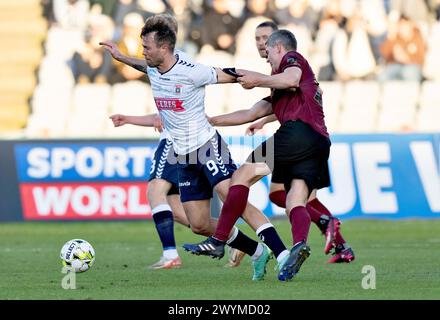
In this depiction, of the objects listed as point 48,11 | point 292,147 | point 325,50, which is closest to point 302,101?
point 292,147

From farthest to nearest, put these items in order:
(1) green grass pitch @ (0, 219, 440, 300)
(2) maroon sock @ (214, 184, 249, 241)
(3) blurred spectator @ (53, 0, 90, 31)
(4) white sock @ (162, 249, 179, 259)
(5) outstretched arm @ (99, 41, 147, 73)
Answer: (3) blurred spectator @ (53, 0, 90, 31) → (4) white sock @ (162, 249, 179, 259) → (5) outstretched arm @ (99, 41, 147, 73) → (2) maroon sock @ (214, 184, 249, 241) → (1) green grass pitch @ (0, 219, 440, 300)

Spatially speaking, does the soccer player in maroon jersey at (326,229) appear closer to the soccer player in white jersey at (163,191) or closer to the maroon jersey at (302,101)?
the soccer player in white jersey at (163,191)

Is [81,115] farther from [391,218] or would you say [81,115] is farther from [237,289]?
[237,289]

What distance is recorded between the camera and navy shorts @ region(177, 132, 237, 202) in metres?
9.54

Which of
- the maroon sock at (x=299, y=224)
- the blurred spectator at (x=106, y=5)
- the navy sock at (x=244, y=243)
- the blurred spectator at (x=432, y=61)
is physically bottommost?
the navy sock at (x=244, y=243)

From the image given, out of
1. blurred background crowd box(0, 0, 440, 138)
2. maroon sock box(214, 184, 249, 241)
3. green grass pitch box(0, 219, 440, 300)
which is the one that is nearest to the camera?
green grass pitch box(0, 219, 440, 300)

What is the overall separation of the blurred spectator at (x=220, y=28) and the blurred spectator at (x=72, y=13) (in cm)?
238

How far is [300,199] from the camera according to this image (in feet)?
30.9

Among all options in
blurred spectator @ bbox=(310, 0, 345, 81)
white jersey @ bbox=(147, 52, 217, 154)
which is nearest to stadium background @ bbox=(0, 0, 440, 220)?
blurred spectator @ bbox=(310, 0, 345, 81)

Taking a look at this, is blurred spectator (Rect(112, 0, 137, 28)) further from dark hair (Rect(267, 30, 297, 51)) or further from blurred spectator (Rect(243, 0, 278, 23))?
dark hair (Rect(267, 30, 297, 51))

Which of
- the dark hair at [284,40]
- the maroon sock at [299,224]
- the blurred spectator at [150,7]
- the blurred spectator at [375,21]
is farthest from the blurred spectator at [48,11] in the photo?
the maroon sock at [299,224]

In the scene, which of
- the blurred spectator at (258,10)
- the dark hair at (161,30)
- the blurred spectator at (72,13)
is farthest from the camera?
the blurred spectator at (72,13)

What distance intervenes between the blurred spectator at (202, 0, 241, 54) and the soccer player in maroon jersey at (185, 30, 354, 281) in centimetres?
1045

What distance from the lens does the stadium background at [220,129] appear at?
33.1 ft
